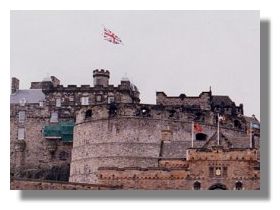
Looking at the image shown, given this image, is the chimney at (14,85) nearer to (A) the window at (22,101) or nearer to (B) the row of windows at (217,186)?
(A) the window at (22,101)

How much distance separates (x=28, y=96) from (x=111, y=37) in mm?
2678

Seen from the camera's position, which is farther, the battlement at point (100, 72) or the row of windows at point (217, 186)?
the battlement at point (100, 72)

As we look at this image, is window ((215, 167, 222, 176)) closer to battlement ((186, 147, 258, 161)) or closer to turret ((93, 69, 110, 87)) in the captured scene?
battlement ((186, 147, 258, 161))

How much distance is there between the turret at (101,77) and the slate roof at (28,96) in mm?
1181

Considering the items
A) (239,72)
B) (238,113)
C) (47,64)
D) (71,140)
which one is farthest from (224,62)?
(71,140)

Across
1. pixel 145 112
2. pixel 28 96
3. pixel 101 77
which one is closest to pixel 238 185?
pixel 101 77

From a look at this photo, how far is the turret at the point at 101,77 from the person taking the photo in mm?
19781

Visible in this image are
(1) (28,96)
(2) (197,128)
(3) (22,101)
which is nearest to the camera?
(3) (22,101)

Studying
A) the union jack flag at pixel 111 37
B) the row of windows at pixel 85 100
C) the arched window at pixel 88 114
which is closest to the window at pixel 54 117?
the row of windows at pixel 85 100

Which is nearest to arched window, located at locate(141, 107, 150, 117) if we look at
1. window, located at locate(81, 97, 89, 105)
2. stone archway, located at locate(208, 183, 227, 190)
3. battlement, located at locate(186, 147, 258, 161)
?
window, located at locate(81, 97, 89, 105)

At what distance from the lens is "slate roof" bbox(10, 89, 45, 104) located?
63.8 ft

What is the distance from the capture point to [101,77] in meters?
20.4

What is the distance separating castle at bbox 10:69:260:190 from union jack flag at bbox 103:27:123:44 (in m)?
0.91

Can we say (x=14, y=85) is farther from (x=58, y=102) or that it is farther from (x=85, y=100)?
(x=85, y=100)
